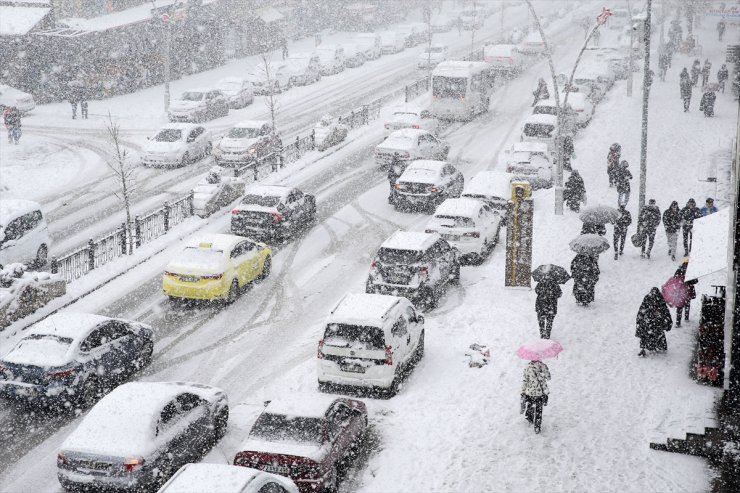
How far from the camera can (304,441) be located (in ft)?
45.1

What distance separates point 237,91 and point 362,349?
34.9m

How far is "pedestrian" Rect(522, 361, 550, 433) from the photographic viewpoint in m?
15.7

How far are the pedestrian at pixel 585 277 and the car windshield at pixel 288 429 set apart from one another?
9.71 meters

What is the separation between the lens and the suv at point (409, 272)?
70.8 ft

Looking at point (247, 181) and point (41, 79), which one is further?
point (41, 79)

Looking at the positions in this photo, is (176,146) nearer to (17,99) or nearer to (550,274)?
(17,99)

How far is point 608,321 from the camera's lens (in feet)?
68.6

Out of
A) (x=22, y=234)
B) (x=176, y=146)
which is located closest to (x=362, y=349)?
(x=22, y=234)

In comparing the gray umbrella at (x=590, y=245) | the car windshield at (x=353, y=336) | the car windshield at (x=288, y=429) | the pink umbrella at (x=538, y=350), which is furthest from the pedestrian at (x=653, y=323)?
the car windshield at (x=288, y=429)

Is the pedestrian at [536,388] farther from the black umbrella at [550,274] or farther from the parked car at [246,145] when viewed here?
the parked car at [246,145]

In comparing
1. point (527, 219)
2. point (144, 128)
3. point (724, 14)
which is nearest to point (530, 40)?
point (724, 14)

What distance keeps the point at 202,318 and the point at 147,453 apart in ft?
27.0

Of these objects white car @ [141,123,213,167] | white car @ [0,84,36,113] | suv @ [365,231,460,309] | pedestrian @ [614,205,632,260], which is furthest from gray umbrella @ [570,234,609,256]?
white car @ [0,84,36,113]

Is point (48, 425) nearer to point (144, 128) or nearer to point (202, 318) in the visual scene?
point (202, 318)
